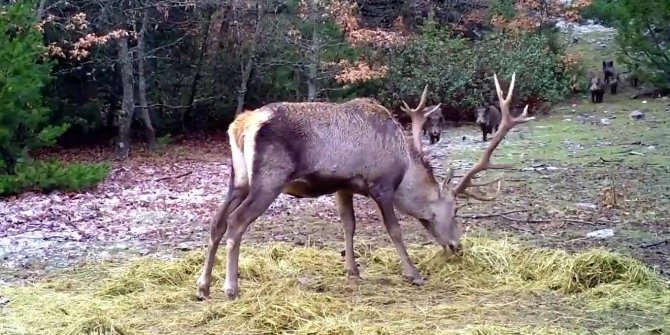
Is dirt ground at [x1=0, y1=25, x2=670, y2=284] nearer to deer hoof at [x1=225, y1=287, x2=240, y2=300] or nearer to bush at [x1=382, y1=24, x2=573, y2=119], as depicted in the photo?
deer hoof at [x1=225, y1=287, x2=240, y2=300]

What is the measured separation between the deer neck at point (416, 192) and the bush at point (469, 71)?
41.0 ft

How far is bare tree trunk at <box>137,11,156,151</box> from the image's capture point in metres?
16.5

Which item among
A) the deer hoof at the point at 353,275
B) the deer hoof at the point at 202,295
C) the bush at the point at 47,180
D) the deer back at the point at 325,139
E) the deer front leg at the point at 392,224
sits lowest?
the bush at the point at 47,180

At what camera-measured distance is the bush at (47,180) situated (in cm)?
1155

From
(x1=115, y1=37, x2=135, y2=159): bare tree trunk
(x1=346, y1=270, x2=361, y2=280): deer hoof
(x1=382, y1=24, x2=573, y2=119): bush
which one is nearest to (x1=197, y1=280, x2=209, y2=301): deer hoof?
(x1=346, y1=270, x2=361, y2=280): deer hoof

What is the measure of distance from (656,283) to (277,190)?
2.78m

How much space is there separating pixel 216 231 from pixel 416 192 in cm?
170

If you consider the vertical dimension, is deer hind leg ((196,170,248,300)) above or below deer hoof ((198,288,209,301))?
above

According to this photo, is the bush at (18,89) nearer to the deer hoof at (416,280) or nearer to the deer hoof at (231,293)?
the deer hoof at (231,293)

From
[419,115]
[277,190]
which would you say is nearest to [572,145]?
[419,115]

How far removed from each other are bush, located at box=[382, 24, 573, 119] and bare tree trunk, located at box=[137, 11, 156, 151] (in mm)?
5449

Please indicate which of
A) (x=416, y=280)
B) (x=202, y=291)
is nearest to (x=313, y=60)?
(x=416, y=280)

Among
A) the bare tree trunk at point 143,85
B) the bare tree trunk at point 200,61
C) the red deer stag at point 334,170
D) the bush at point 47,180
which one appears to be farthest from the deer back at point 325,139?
the bare tree trunk at point 200,61

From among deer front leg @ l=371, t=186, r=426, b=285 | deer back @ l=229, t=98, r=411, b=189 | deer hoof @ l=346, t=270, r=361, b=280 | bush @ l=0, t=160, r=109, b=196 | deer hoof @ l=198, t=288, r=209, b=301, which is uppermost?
deer back @ l=229, t=98, r=411, b=189
